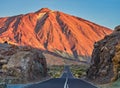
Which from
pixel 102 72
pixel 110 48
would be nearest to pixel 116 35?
pixel 110 48

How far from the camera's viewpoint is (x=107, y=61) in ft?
185

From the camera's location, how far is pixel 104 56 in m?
59.2

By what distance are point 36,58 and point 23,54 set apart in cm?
725

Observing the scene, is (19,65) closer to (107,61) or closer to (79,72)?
(107,61)

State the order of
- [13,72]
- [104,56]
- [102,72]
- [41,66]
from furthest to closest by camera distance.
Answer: [41,66]
[104,56]
[102,72]
[13,72]

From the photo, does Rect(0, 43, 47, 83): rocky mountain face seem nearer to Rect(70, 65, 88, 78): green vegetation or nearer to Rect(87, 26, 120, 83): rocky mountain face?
Rect(87, 26, 120, 83): rocky mountain face

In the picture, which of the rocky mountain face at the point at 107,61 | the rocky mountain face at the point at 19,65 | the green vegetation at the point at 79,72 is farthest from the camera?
the green vegetation at the point at 79,72

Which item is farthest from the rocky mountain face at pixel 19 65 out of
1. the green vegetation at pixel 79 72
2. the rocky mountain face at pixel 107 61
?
the green vegetation at pixel 79 72

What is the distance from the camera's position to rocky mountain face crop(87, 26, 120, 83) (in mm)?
47344

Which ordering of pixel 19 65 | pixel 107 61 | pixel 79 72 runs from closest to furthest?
pixel 19 65 → pixel 107 61 → pixel 79 72

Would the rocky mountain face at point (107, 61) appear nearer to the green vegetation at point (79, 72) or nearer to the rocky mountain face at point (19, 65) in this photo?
the rocky mountain face at point (19, 65)

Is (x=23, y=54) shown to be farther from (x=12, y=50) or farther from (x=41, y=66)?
(x=41, y=66)

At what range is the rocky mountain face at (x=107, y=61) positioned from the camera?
4734cm

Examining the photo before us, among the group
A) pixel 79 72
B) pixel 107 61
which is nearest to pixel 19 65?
pixel 107 61
